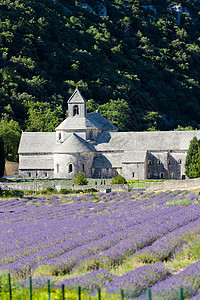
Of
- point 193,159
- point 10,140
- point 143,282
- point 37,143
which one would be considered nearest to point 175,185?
point 193,159

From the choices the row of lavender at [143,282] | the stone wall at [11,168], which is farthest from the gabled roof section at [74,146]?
Answer: the row of lavender at [143,282]

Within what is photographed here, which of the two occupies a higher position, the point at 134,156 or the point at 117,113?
the point at 117,113

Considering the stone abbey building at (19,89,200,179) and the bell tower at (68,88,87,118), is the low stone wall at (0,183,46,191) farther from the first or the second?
the bell tower at (68,88,87,118)

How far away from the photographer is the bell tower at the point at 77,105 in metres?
78.5

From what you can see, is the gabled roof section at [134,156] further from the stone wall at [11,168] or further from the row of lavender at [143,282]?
the row of lavender at [143,282]

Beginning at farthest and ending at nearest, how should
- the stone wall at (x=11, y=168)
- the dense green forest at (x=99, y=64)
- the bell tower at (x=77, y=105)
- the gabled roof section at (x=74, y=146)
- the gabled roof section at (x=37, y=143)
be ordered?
the dense green forest at (x=99, y=64) → the stone wall at (x=11, y=168) → the bell tower at (x=77, y=105) → the gabled roof section at (x=37, y=143) → the gabled roof section at (x=74, y=146)

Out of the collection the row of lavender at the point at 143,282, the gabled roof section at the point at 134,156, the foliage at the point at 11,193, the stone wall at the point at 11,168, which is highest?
the gabled roof section at the point at 134,156

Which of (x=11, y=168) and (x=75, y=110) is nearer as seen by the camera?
(x=75, y=110)

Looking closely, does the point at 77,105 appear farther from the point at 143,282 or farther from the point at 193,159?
the point at 143,282

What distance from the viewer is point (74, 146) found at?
72.8 m

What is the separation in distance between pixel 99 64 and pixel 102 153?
7506cm

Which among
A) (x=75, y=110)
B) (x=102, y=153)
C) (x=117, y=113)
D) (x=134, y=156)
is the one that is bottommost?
(x=134, y=156)

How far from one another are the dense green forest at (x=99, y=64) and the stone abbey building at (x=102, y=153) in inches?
486

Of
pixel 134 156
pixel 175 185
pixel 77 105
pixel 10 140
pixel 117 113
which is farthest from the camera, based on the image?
pixel 117 113
